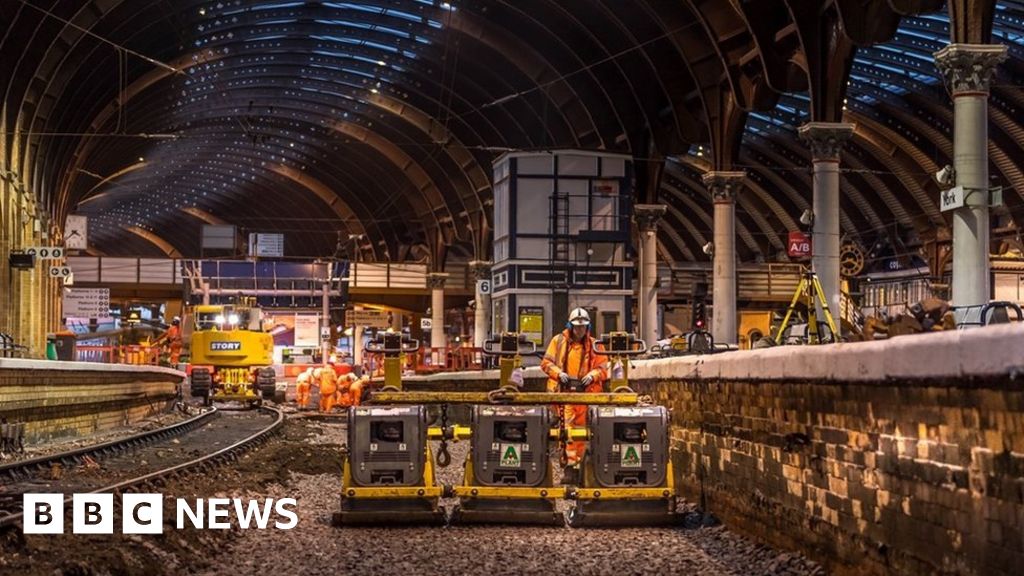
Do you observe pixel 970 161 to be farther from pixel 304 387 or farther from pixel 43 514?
pixel 304 387

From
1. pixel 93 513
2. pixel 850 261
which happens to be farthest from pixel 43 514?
pixel 850 261

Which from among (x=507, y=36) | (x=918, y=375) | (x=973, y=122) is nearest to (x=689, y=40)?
(x=507, y=36)

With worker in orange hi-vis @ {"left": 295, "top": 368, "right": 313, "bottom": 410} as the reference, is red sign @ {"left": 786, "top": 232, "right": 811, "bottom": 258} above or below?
above

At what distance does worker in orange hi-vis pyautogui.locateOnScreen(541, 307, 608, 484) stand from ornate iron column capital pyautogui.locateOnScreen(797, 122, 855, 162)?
38.8 ft

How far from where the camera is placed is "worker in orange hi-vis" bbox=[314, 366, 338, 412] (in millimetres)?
39312

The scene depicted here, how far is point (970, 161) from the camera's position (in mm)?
19938

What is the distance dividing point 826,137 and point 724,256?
23.0ft

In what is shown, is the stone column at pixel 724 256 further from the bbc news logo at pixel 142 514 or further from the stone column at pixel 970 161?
the bbc news logo at pixel 142 514

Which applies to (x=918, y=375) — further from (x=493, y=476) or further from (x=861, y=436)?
(x=493, y=476)

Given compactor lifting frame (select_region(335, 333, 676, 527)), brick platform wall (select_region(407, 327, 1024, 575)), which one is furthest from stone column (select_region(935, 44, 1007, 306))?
compactor lifting frame (select_region(335, 333, 676, 527))

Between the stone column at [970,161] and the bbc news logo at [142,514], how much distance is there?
1065 cm

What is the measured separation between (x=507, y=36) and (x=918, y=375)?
Result: 35.9 metres

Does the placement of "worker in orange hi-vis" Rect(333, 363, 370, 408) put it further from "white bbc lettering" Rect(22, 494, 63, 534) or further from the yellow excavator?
"white bbc lettering" Rect(22, 494, 63, 534)

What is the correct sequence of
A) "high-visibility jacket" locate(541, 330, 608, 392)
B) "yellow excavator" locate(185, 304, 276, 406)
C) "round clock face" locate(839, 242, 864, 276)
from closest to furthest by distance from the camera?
"high-visibility jacket" locate(541, 330, 608, 392) < "round clock face" locate(839, 242, 864, 276) < "yellow excavator" locate(185, 304, 276, 406)
